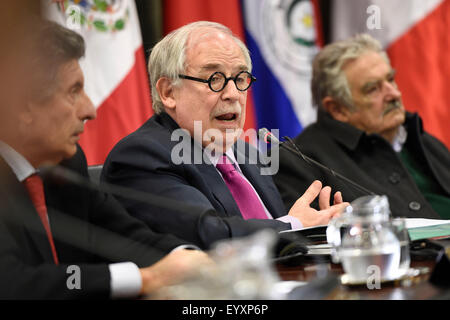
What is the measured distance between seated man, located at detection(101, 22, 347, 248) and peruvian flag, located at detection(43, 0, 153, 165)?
67 cm

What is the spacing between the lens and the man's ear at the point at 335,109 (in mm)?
3044

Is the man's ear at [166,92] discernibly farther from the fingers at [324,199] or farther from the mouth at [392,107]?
the mouth at [392,107]

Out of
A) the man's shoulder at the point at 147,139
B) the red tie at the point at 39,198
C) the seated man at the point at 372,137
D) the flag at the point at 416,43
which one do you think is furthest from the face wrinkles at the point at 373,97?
the red tie at the point at 39,198

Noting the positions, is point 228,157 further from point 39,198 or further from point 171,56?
point 39,198

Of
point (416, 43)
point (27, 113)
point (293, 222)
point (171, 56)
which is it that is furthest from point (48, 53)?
point (416, 43)

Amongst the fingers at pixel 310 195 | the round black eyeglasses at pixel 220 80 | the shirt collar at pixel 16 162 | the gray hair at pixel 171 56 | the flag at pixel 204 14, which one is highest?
the flag at pixel 204 14

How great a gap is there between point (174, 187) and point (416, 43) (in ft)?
8.77

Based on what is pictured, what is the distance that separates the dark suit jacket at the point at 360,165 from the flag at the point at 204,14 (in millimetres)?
536

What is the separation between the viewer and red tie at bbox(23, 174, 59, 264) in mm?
1368

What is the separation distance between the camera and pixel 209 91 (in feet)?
6.49

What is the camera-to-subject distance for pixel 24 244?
51.3 inches
